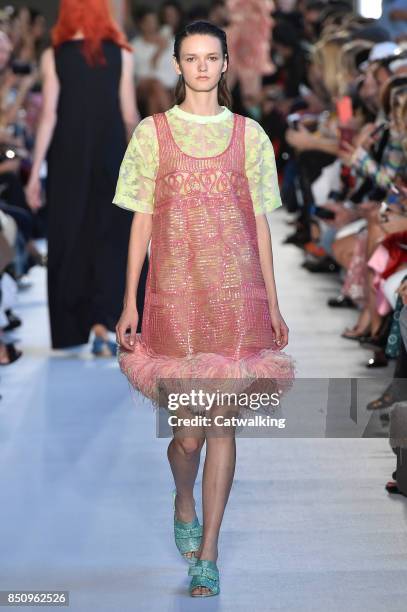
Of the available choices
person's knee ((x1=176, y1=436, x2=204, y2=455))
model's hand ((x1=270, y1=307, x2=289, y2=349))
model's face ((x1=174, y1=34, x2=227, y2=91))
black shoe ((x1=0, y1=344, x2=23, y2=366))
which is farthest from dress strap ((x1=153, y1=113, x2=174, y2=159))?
→ black shoe ((x1=0, y1=344, x2=23, y2=366))

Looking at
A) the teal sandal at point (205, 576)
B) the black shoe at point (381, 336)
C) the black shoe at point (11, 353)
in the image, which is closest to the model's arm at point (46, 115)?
the black shoe at point (11, 353)

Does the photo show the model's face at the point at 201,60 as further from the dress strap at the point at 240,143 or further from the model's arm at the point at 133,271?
the model's arm at the point at 133,271

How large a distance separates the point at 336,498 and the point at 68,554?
897mm

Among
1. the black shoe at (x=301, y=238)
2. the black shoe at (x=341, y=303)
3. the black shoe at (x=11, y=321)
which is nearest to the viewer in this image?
the black shoe at (x=11, y=321)

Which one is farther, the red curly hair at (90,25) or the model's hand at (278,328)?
the red curly hair at (90,25)

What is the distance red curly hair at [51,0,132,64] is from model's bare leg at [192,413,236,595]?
316 cm

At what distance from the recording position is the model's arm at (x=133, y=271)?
3529 millimetres

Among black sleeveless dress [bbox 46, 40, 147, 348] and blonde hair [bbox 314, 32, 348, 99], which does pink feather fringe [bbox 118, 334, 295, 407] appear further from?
blonde hair [bbox 314, 32, 348, 99]

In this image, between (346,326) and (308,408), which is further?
(346,326)

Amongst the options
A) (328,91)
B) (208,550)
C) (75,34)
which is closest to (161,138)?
(208,550)

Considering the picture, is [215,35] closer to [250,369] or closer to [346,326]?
[250,369]

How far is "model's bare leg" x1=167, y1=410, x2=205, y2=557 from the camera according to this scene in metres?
3.52

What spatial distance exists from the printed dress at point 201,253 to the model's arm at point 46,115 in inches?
114

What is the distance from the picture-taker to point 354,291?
6.75 meters
